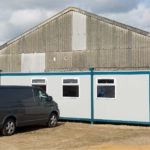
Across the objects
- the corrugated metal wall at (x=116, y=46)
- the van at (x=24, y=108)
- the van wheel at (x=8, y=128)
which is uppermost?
the corrugated metal wall at (x=116, y=46)

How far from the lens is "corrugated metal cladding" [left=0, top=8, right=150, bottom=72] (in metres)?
36.6

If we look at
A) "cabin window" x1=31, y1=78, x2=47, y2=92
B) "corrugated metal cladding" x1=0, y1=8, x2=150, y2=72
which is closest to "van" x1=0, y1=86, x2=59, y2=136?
"cabin window" x1=31, y1=78, x2=47, y2=92

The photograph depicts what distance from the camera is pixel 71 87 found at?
2333cm

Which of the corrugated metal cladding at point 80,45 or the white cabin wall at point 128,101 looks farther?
the corrugated metal cladding at point 80,45

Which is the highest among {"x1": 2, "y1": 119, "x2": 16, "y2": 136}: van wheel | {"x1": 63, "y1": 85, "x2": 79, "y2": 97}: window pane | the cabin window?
the cabin window

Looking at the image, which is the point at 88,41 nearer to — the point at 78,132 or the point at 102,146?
the point at 78,132

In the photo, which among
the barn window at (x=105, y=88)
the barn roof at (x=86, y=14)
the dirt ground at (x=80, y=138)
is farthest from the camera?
the barn roof at (x=86, y=14)

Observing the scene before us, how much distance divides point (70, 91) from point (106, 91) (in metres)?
1.97

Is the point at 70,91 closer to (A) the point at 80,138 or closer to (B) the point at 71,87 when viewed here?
(B) the point at 71,87

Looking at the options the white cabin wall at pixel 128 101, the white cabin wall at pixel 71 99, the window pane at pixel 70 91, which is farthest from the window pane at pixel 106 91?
the window pane at pixel 70 91

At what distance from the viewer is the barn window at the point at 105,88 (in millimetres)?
22094

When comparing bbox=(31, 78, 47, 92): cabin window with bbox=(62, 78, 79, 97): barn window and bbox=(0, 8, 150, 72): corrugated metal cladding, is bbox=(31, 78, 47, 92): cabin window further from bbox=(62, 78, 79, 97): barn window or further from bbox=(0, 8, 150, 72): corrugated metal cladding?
bbox=(0, 8, 150, 72): corrugated metal cladding

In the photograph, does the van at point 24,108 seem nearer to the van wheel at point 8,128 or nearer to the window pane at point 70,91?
the van wheel at point 8,128

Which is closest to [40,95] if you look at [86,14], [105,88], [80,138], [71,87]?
[71,87]
